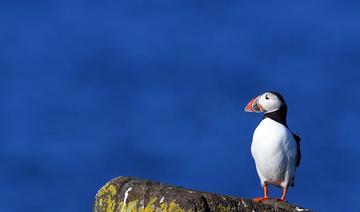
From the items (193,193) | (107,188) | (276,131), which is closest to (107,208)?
(107,188)

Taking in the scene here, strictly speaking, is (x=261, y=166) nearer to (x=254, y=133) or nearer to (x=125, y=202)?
(x=254, y=133)

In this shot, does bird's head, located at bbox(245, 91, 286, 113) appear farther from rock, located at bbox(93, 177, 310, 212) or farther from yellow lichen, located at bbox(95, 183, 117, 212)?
yellow lichen, located at bbox(95, 183, 117, 212)

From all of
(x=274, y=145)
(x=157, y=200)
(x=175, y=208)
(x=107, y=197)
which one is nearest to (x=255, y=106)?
(x=274, y=145)

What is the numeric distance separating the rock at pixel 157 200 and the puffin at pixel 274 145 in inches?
135

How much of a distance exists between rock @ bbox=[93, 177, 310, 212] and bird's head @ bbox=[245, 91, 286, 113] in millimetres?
3927

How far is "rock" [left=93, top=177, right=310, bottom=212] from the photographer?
22.6 feet

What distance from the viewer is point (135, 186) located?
726 cm

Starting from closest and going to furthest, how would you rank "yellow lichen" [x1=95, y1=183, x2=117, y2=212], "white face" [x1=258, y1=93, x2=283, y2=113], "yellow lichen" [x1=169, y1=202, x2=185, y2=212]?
"yellow lichen" [x1=169, y1=202, x2=185, y2=212] < "yellow lichen" [x1=95, y1=183, x2=117, y2=212] < "white face" [x1=258, y1=93, x2=283, y2=113]

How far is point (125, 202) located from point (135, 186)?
15 centimetres

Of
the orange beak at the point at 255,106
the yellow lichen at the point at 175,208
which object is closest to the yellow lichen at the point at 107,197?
the yellow lichen at the point at 175,208

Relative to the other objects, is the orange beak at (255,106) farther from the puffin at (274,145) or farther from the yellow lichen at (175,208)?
the yellow lichen at (175,208)

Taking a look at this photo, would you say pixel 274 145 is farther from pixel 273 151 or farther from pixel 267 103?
pixel 267 103

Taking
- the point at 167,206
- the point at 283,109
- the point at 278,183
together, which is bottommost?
the point at 167,206

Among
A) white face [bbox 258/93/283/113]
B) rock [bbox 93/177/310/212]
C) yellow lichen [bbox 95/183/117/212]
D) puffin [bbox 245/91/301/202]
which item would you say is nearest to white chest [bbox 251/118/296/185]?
puffin [bbox 245/91/301/202]
